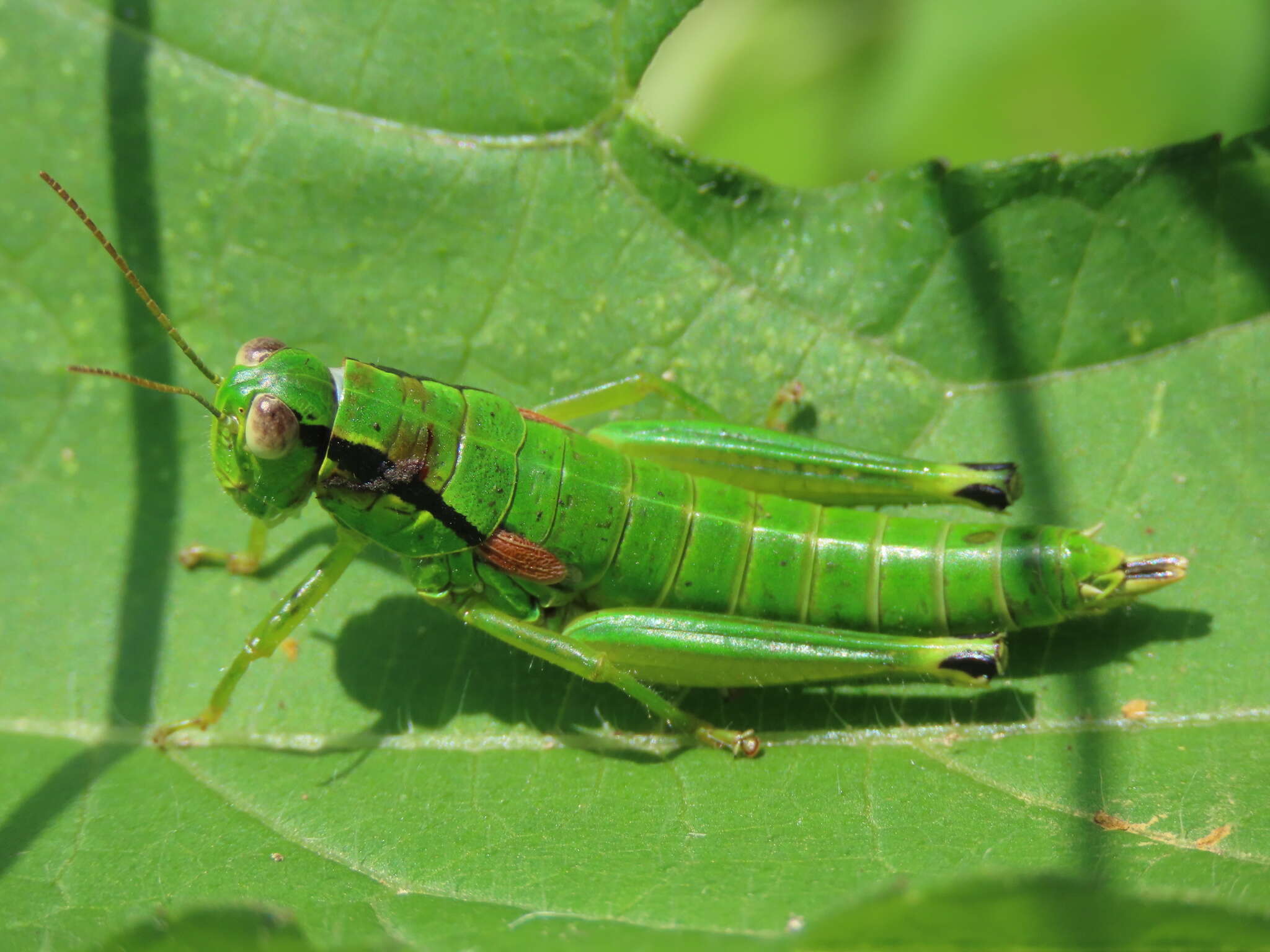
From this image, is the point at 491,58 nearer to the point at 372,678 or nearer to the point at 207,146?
the point at 207,146

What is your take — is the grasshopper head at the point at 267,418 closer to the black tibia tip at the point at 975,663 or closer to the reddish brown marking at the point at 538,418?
the reddish brown marking at the point at 538,418

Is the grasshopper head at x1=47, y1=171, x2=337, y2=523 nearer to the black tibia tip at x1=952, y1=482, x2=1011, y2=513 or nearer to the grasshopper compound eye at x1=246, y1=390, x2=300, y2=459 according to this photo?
the grasshopper compound eye at x1=246, y1=390, x2=300, y2=459

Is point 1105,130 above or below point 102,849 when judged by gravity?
above

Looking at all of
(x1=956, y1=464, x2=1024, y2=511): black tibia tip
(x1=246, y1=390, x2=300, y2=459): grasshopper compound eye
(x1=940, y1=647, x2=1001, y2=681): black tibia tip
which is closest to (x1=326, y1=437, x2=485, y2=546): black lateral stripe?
(x1=246, y1=390, x2=300, y2=459): grasshopper compound eye

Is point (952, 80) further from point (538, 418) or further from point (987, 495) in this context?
point (538, 418)

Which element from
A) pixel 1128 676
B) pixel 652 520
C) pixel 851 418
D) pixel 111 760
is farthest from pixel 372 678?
pixel 1128 676

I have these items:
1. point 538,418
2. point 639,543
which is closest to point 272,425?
point 538,418

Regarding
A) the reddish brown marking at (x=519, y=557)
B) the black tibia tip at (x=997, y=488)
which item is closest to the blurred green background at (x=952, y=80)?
the black tibia tip at (x=997, y=488)
